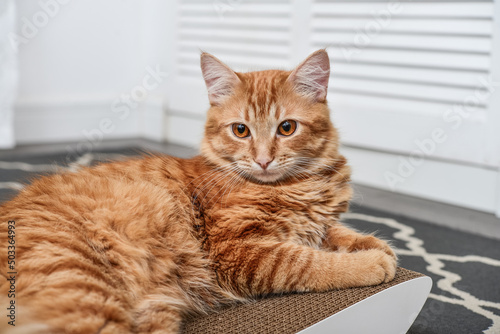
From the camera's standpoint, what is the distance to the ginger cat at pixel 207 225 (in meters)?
1.04

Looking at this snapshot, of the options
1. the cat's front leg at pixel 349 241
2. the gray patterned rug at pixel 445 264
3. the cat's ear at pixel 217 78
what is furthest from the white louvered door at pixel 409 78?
the cat's front leg at pixel 349 241

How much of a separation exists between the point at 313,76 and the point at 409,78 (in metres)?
1.26

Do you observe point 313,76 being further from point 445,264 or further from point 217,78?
point 445,264

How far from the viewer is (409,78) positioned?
2559 millimetres

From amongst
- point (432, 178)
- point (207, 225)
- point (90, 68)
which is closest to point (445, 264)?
point (432, 178)

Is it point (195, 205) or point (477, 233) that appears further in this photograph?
point (477, 233)

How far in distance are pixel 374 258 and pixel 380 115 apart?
1.51 meters

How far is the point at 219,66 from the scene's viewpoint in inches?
59.0

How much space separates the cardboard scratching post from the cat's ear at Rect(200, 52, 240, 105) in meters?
0.60

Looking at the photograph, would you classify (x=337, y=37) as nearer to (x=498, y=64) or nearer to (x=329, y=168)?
(x=498, y=64)

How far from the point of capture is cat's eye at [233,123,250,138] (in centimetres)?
145

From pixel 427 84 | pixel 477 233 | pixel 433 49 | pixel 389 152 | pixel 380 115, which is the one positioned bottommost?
pixel 477 233

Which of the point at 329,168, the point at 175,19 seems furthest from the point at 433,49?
the point at 175,19

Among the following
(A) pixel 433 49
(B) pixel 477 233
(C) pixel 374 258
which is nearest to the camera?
(C) pixel 374 258
